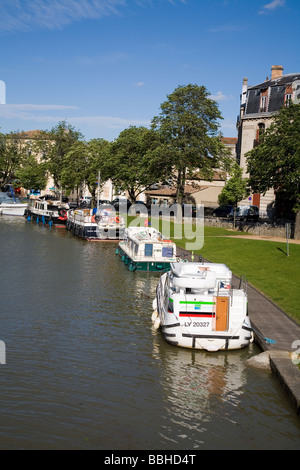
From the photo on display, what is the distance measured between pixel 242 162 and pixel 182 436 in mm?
58483

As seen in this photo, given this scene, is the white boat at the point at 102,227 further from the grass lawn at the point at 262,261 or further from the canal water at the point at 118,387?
the canal water at the point at 118,387

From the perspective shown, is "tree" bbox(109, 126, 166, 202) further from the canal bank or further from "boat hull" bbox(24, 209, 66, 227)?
the canal bank

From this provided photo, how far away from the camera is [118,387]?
48.5 feet

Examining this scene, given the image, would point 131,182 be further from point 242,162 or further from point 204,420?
point 204,420

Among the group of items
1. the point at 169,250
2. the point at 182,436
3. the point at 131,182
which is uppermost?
the point at 131,182

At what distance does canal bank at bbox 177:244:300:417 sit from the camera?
47.0 ft

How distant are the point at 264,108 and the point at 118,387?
55.1m

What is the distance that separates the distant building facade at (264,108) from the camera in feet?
198

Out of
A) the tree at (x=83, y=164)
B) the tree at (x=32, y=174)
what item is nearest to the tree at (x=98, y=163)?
the tree at (x=83, y=164)

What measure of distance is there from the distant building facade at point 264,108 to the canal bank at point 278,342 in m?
41.1

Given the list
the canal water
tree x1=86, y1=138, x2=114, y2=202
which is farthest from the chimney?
the canal water

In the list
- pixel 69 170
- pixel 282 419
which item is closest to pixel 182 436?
pixel 282 419

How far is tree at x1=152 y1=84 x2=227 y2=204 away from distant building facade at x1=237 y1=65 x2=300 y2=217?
5811 mm

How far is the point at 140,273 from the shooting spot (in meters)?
33.8
